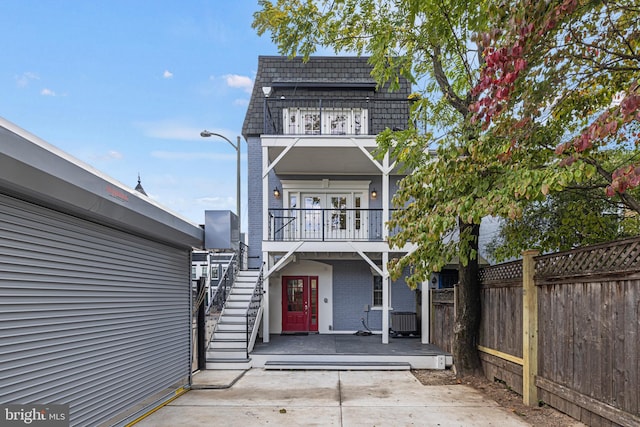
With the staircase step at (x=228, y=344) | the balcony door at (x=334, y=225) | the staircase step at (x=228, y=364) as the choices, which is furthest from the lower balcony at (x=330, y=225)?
the staircase step at (x=228, y=364)

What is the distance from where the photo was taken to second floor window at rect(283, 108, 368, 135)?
40.3 feet

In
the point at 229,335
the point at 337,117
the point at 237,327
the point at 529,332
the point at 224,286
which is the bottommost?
the point at 229,335

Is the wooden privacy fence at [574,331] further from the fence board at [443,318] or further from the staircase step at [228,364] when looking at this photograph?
the staircase step at [228,364]

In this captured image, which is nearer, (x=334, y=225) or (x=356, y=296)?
(x=334, y=225)

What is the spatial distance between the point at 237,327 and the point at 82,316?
206 inches

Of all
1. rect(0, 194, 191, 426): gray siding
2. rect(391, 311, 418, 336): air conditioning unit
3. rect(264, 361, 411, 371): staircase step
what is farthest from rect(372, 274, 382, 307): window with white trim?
rect(0, 194, 191, 426): gray siding

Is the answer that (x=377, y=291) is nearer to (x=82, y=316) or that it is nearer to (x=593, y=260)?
(x=593, y=260)

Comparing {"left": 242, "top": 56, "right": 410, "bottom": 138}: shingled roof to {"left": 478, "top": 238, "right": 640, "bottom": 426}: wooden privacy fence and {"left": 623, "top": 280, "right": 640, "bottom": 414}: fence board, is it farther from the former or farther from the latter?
{"left": 623, "top": 280, "right": 640, "bottom": 414}: fence board

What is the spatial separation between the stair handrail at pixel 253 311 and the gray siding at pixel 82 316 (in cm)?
267

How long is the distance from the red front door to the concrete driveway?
426 cm

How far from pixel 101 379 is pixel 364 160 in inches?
338

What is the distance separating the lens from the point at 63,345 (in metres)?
3.89

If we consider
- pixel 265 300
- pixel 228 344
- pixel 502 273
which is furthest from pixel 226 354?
pixel 502 273

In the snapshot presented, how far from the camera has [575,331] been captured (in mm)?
5027
